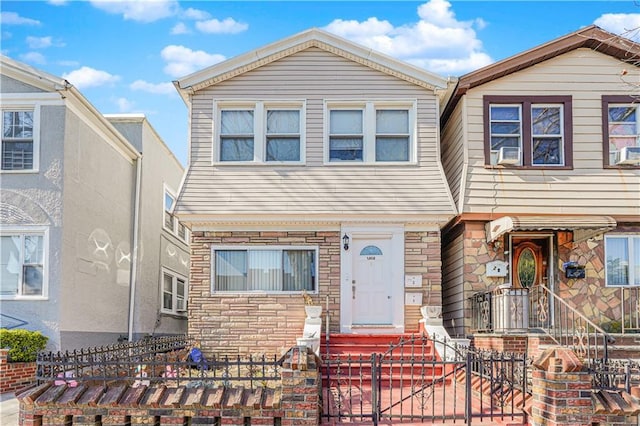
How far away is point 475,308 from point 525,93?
485 cm

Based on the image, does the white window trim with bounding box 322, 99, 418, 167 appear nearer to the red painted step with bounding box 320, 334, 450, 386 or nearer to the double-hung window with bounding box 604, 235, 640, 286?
the red painted step with bounding box 320, 334, 450, 386

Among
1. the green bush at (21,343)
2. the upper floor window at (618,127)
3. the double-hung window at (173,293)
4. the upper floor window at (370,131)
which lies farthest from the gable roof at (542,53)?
the double-hung window at (173,293)

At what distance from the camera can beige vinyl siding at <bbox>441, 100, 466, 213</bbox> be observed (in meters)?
13.4

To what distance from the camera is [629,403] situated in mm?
6656

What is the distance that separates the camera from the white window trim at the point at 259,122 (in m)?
13.4

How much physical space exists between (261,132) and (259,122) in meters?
0.23

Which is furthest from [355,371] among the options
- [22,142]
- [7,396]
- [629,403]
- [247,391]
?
[22,142]

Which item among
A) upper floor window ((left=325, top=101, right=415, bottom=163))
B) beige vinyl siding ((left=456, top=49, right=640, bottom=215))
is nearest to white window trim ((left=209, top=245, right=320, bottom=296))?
upper floor window ((left=325, top=101, right=415, bottom=163))

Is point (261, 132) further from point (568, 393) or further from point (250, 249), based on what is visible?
point (568, 393)

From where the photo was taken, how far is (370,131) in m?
13.4

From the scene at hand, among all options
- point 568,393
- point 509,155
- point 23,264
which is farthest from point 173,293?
point 568,393

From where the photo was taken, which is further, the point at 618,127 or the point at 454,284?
the point at 454,284

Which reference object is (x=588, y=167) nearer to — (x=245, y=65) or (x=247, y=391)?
(x=245, y=65)

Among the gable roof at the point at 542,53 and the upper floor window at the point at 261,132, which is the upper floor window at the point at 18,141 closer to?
the upper floor window at the point at 261,132
